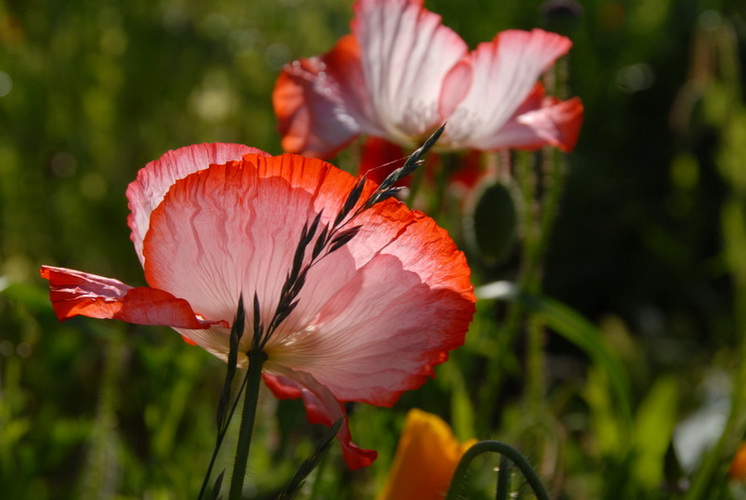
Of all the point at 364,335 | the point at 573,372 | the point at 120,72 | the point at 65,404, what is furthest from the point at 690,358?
the point at 364,335

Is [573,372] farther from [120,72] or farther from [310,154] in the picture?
[310,154]

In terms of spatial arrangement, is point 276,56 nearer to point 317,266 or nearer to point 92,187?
point 92,187

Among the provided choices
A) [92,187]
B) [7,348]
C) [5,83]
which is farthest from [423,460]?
[5,83]

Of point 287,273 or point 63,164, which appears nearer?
point 287,273

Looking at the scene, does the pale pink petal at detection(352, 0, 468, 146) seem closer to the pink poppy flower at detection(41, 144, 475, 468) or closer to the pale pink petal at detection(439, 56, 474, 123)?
the pale pink petal at detection(439, 56, 474, 123)

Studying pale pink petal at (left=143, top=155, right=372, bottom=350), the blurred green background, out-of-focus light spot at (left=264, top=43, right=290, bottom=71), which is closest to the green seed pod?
the blurred green background

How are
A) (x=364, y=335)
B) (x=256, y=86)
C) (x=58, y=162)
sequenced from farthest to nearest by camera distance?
(x=256, y=86), (x=58, y=162), (x=364, y=335)

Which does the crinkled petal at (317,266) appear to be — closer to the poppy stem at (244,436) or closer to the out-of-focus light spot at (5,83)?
the poppy stem at (244,436)
